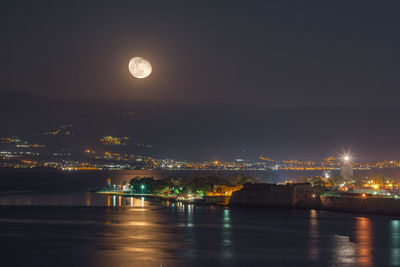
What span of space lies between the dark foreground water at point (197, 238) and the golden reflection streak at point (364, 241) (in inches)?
1.7

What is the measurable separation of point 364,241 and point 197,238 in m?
8.96

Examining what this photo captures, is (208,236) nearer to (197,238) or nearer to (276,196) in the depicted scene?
(197,238)

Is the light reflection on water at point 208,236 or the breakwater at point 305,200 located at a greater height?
the breakwater at point 305,200

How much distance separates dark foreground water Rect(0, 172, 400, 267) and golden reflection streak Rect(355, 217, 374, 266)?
1.7 inches

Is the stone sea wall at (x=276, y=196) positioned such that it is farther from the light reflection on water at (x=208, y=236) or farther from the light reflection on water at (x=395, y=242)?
the light reflection on water at (x=395, y=242)

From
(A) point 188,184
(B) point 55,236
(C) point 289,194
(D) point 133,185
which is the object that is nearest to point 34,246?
(B) point 55,236

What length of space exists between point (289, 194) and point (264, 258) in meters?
27.0

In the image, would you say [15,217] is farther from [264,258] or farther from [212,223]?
[264,258]

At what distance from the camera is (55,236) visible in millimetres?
32438

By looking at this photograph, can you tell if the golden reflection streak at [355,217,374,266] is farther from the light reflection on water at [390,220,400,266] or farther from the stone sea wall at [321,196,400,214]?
the stone sea wall at [321,196,400,214]

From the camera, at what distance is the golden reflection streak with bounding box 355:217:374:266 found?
80.8 feet

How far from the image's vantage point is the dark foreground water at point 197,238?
2483cm

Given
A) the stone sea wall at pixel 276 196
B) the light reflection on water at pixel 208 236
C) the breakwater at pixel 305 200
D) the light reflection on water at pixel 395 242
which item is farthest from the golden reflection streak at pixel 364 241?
the stone sea wall at pixel 276 196

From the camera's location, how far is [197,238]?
104 feet
